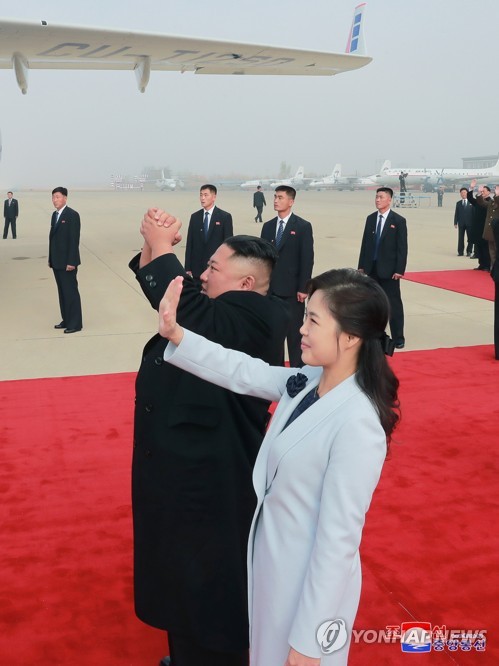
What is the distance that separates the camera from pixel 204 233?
8.80 metres

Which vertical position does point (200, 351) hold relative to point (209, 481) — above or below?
above

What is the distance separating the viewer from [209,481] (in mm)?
2027

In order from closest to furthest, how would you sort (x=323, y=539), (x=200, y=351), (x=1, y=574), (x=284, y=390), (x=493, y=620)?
(x=323, y=539)
(x=200, y=351)
(x=284, y=390)
(x=493, y=620)
(x=1, y=574)

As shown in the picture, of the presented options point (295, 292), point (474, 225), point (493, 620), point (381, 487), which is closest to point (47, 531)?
point (381, 487)

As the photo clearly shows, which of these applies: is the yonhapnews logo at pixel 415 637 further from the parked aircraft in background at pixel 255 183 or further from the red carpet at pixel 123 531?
the parked aircraft in background at pixel 255 183

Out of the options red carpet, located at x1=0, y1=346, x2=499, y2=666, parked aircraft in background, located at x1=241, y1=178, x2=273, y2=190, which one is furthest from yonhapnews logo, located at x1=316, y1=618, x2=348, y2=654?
parked aircraft in background, located at x1=241, y1=178, x2=273, y2=190

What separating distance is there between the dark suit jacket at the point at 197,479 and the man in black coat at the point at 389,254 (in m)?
5.70

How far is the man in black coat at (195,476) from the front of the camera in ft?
6.56

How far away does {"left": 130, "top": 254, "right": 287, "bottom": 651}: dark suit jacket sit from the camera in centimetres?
200

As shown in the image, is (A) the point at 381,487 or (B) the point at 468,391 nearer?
(A) the point at 381,487

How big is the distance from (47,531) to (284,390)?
2258mm

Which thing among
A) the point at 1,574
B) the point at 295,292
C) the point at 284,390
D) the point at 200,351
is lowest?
the point at 1,574

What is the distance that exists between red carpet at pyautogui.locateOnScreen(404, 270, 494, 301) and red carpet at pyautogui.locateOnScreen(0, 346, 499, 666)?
18.1 feet

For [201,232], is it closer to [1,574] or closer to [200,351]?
[1,574]
